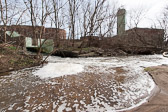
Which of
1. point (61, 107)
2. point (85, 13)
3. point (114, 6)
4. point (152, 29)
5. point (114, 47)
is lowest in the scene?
point (61, 107)

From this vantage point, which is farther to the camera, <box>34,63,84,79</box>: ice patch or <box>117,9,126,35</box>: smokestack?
<box>117,9,126,35</box>: smokestack

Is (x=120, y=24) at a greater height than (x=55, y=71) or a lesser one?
greater

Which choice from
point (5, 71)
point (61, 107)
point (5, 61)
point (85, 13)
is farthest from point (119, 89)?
point (85, 13)

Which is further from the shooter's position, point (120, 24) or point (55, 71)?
point (120, 24)

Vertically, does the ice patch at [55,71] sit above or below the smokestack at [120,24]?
below

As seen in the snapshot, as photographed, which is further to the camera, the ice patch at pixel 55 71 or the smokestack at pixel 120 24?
the smokestack at pixel 120 24

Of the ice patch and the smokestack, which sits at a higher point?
the smokestack

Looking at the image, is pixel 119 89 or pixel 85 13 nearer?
pixel 119 89

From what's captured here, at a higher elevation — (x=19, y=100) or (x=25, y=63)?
(x=25, y=63)

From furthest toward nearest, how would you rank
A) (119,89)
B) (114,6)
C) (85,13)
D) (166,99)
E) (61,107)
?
(114,6)
(85,13)
(119,89)
(166,99)
(61,107)

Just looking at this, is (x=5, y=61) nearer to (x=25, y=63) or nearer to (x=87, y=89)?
(x=25, y=63)

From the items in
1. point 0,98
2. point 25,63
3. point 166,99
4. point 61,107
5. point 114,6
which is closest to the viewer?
point 61,107

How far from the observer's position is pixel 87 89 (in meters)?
2.21

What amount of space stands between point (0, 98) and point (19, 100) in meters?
0.42
